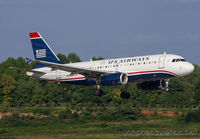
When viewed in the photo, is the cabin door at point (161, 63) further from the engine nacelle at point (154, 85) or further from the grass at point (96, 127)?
the grass at point (96, 127)

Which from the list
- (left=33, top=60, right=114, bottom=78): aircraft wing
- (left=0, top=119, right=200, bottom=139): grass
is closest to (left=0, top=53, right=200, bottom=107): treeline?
(left=0, top=119, right=200, bottom=139): grass

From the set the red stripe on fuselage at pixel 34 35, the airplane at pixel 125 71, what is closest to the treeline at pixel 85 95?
the red stripe on fuselage at pixel 34 35

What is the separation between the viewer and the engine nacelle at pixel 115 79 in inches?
2416

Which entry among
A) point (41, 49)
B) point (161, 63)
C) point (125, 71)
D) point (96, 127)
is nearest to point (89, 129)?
point (96, 127)

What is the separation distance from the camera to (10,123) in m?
74.8

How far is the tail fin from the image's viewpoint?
72.1 metres

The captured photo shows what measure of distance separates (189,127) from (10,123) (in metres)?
27.5

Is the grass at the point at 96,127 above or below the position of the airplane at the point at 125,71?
below

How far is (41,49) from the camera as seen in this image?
73.1 m

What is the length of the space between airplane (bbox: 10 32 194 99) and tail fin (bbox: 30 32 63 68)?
3.44m

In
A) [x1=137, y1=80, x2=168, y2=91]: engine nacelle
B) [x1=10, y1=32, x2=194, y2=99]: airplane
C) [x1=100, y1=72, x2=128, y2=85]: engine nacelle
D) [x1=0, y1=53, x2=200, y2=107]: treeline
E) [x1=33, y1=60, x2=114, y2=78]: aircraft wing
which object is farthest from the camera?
[x1=0, y1=53, x2=200, y2=107]: treeline

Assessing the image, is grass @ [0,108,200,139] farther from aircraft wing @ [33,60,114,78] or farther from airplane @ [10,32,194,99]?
aircraft wing @ [33,60,114,78]

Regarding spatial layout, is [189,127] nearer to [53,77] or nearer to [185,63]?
[185,63]

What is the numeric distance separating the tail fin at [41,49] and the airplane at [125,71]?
3.44 meters
